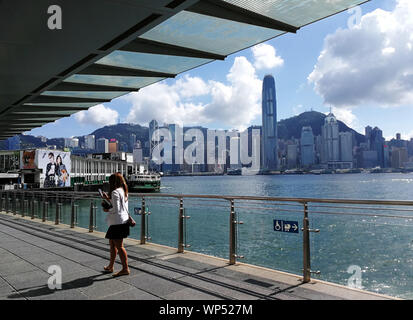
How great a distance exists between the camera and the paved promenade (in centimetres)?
437

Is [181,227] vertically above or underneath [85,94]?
underneath

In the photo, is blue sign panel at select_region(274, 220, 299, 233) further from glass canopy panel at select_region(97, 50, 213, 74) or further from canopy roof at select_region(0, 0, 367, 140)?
glass canopy panel at select_region(97, 50, 213, 74)

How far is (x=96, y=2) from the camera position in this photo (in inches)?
163

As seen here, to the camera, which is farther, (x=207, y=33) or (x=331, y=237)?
(x=331, y=237)

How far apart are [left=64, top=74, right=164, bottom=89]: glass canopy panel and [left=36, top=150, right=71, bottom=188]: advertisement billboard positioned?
63.8 metres

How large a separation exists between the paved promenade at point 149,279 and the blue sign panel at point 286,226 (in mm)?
694

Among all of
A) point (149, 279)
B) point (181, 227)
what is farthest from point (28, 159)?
point (149, 279)

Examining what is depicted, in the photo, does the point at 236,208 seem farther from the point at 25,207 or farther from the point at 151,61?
the point at 25,207

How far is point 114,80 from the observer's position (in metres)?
8.66

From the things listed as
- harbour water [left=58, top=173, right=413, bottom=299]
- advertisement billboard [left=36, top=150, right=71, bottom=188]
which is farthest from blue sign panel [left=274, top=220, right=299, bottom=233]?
advertisement billboard [left=36, top=150, right=71, bottom=188]

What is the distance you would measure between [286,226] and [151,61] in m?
4.43
